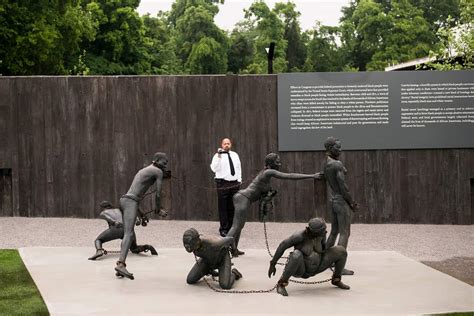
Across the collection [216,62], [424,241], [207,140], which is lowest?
[424,241]

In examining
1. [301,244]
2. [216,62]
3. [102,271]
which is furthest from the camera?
[216,62]

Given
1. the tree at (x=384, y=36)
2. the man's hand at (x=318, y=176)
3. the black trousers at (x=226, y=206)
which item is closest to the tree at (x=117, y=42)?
the tree at (x=384, y=36)

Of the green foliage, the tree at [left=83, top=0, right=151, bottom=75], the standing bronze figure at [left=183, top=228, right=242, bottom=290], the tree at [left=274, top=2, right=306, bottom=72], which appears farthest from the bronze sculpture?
the tree at [left=274, top=2, right=306, bottom=72]

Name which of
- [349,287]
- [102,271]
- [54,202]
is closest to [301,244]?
[349,287]

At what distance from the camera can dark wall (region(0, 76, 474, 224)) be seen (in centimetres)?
1912

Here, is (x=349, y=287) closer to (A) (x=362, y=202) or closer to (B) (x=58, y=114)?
(A) (x=362, y=202)

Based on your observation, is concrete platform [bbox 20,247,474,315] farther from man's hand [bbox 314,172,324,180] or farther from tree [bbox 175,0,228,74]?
tree [bbox 175,0,228,74]

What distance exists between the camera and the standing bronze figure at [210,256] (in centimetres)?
1138

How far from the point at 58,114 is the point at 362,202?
7.19 m

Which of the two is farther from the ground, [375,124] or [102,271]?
[375,124]

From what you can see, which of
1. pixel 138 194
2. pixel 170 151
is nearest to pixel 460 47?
pixel 170 151

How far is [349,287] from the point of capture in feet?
38.6

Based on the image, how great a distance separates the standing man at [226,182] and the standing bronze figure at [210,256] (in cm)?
454

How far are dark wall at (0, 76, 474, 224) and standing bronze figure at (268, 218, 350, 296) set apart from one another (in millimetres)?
7597
